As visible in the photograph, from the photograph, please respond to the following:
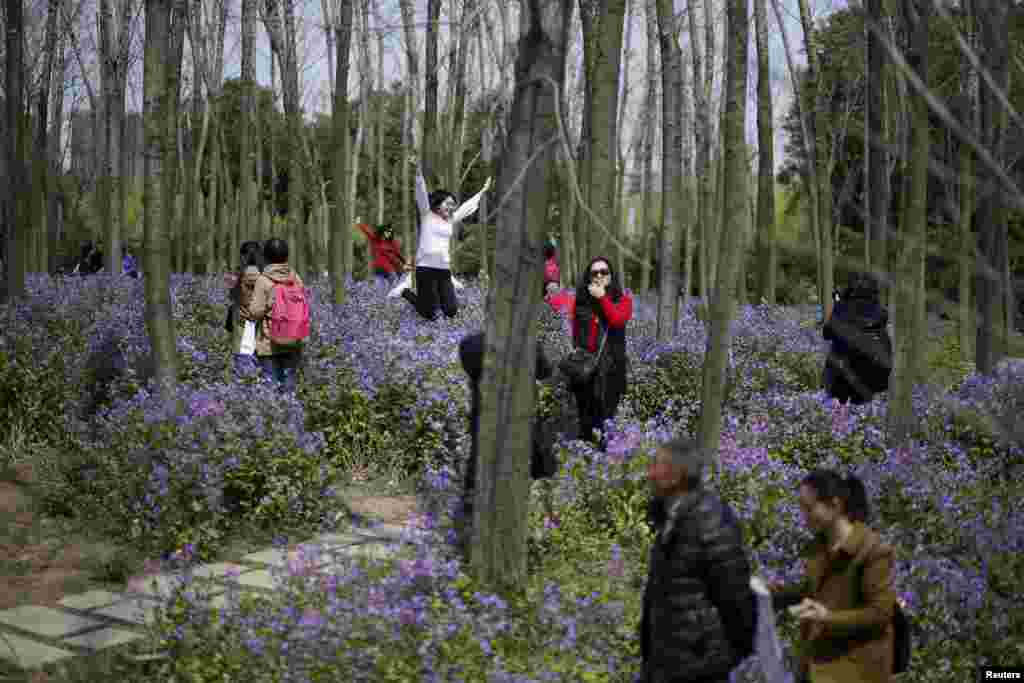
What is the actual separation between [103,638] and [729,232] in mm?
4285

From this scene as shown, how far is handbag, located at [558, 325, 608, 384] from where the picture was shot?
8.74m

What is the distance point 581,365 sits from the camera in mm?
8750

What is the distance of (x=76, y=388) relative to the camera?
32.8ft

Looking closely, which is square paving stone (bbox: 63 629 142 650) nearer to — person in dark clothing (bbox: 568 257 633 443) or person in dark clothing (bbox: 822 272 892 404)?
person in dark clothing (bbox: 568 257 633 443)

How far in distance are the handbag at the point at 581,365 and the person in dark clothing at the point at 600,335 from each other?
49 millimetres

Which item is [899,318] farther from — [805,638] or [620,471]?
[805,638]

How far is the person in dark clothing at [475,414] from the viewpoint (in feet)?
20.1

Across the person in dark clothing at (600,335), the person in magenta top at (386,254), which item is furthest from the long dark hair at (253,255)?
the person in magenta top at (386,254)

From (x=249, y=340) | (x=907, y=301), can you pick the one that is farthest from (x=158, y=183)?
(x=907, y=301)

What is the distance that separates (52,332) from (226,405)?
14.6 feet

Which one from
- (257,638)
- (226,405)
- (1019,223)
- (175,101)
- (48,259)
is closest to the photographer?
(257,638)

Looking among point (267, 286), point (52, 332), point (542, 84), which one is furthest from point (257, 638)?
point (52, 332)

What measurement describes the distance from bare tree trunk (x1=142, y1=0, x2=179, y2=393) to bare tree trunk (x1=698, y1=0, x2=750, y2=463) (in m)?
3.85

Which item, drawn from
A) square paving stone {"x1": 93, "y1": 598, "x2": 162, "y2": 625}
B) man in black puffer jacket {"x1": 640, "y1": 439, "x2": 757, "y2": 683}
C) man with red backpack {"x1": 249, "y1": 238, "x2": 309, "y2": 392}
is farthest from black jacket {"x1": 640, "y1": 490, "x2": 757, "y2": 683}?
man with red backpack {"x1": 249, "y1": 238, "x2": 309, "y2": 392}
